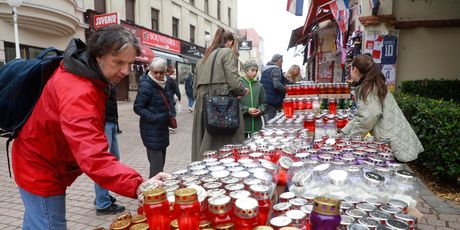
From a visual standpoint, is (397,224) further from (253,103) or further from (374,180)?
(253,103)

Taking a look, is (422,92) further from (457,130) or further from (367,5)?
(457,130)

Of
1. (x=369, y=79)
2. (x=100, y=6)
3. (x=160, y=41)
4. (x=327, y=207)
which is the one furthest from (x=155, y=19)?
(x=327, y=207)

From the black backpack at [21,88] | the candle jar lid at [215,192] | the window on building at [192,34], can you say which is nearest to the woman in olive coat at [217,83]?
the black backpack at [21,88]

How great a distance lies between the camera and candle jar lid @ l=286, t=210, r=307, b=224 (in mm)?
1398

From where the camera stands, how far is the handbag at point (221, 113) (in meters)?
3.94

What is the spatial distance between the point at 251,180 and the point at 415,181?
3.13 ft

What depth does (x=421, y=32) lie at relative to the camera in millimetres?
8102

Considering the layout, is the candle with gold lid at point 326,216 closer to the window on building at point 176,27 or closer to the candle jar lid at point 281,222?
the candle jar lid at point 281,222

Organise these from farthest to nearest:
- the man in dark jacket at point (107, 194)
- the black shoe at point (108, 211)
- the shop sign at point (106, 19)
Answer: the shop sign at point (106, 19)
the black shoe at point (108, 211)
the man in dark jacket at point (107, 194)

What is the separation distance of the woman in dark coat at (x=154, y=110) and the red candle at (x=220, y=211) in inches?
117

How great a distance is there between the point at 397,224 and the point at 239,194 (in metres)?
0.66

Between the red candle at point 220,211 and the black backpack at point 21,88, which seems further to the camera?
the black backpack at point 21,88

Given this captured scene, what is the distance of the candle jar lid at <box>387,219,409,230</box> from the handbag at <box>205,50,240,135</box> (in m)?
2.75

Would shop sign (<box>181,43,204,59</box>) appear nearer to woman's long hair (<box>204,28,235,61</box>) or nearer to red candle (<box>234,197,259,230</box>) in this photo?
woman's long hair (<box>204,28,235,61</box>)
